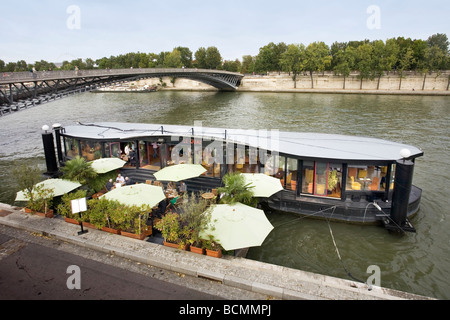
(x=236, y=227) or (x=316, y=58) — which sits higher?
A: (x=316, y=58)

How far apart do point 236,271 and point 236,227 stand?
1149 millimetres

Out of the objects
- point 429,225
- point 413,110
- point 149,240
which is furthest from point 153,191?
point 413,110

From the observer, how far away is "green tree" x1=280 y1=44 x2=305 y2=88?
79188 millimetres

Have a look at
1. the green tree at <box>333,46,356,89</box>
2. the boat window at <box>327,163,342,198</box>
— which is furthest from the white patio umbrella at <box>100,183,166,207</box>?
the green tree at <box>333,46,356,89</box>

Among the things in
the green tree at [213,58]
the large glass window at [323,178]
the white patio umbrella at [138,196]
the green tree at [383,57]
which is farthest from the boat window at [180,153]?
the green tree at [213,58]

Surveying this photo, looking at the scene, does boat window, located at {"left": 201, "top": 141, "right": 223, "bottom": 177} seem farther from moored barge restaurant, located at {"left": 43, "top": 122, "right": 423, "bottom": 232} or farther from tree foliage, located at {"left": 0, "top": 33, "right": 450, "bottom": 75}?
tree foliage, located at {"left": 0, "top": 33, "right": 450, "bottom": 75}

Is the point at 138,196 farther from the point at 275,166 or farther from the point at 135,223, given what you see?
the point at 275,166

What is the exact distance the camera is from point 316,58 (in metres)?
79.4

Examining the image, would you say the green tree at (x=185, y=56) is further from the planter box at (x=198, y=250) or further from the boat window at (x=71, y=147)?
the planter box at (x=198, y=250)

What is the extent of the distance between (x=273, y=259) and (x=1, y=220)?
9.93 m

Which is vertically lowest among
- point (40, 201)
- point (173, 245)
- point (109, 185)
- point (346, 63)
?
point (173, 245)

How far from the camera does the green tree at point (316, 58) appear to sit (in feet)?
257

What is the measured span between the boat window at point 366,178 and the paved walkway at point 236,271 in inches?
204

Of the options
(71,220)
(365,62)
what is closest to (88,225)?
(71,220)
